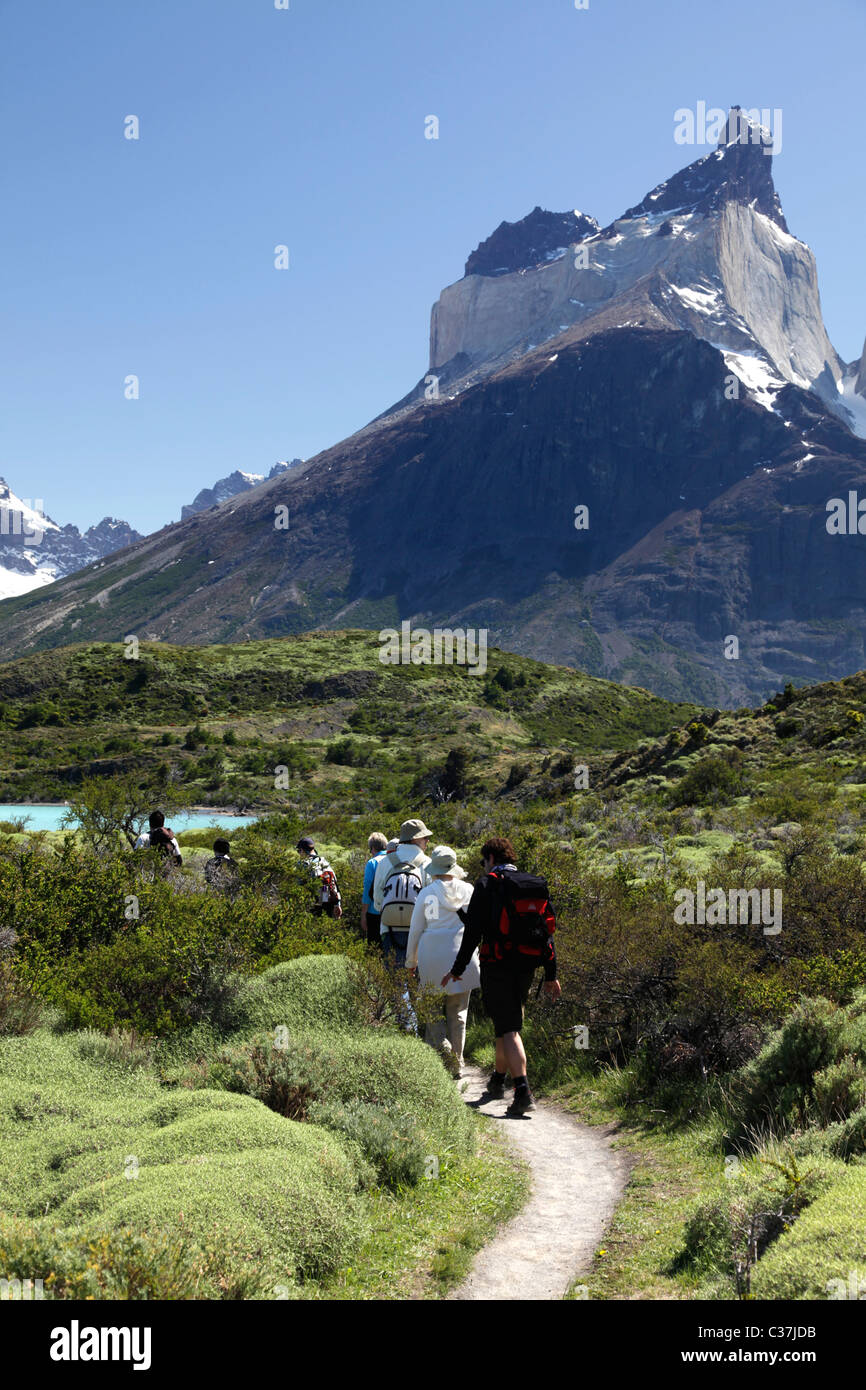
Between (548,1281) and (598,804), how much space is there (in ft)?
72.1

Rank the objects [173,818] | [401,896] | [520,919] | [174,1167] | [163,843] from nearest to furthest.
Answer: [174,1167] < [520,919] < [401,896] < [163,843] < [173,818]

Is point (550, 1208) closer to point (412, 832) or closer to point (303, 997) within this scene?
point (303, 997)

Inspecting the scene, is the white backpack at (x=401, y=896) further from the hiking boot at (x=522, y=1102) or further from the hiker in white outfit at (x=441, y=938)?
the hiking boot at (x=522, y=1102)

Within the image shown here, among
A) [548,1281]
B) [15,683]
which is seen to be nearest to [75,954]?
[548,1281]

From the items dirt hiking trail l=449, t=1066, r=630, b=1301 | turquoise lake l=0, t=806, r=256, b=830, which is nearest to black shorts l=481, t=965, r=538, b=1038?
dirt hiking trail l=449, t=1066, r=630, b=1301

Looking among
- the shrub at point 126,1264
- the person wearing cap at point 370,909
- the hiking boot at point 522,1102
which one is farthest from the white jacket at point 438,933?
the shrub at point 126,1264

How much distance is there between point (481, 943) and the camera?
326 inches

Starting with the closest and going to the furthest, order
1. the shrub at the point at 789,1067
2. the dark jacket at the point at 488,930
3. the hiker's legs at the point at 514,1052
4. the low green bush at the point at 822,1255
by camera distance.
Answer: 1. the low green bush at the point at 822,1255
2. the shrub at the point at 789,1067
3. the dark jacket at the point at 488,930
4. the hiker's legs at the point at 514,1052

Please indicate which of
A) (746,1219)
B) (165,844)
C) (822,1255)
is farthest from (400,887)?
(822,1255)

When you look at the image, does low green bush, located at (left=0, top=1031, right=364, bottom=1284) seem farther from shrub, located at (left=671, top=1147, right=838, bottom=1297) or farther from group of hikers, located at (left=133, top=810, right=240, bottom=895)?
group of hikers, located at (left=133, top=810, right=240, bottom=895)

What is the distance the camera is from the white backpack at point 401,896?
9.12 metres

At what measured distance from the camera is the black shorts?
26.0 feet

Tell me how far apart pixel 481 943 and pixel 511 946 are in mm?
470
